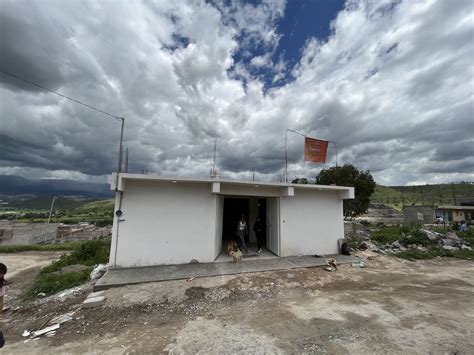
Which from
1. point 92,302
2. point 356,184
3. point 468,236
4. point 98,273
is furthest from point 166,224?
point 356,184

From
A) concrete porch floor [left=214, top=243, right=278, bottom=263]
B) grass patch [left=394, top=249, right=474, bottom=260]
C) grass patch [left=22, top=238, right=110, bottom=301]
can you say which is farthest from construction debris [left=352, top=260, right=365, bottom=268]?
grass patch [left=22, top=238, right=110, bottom=301]

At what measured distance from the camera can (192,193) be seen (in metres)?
7.66

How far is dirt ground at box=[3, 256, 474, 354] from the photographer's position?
11.0 feet

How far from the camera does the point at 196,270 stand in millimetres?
6777

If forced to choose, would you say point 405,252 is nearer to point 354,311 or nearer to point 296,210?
point 296,210

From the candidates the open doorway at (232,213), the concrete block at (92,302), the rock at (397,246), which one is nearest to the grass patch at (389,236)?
the rock at (397,246)

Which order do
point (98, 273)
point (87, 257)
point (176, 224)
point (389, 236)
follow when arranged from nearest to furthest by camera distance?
1. point (98, 273)
2. point (176, 224)
3. point (87, 257)
4. point (389, 236)

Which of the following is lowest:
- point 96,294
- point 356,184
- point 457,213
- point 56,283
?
point 56,283

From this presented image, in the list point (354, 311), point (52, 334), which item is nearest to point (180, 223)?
point (52, 334)

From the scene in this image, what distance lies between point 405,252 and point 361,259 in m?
3.14

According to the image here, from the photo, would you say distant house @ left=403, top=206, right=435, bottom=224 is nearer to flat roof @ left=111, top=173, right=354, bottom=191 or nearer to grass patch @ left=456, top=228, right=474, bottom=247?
grass patch @ left=456, top=228, right=474, bottom=247

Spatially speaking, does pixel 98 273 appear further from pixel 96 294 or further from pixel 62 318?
pixel 62 318

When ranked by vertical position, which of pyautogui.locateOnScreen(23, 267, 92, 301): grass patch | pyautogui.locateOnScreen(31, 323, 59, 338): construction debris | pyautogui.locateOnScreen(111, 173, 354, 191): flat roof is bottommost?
pyautogui.locateOnScreen(23, 267, 92, 301): grass patch

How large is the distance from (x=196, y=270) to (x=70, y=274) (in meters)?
4.18
